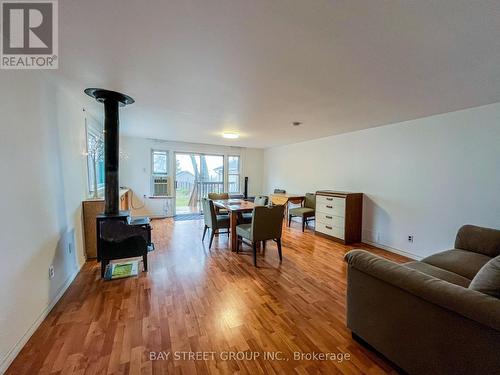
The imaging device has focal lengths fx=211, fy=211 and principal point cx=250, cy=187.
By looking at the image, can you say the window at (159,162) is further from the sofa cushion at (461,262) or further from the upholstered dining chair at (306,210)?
the sofa cushion at (461,262)

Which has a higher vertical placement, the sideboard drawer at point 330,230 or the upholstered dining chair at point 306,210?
the upholstered dining chair at point 306,210

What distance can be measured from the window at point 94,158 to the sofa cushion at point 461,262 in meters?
4.65

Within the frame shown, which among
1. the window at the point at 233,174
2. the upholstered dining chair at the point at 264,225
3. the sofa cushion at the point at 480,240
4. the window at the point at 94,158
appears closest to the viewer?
the sofa cushion at the point at 480,240

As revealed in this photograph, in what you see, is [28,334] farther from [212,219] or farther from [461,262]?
[461,262]

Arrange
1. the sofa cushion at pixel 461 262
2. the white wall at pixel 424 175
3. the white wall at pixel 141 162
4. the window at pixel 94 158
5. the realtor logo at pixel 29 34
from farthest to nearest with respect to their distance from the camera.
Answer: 1. the white wall at pixel 141 162
2. the window at pixel 94 158
3. the white wall at pixel 424 175
4. the sofa cushion at pixel 461 262
5. the realtor logo at pixel 29 34

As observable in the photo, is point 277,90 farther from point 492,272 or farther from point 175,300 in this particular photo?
point 175,300

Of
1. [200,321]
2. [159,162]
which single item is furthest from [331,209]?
[159,162]

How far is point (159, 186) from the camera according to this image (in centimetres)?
611

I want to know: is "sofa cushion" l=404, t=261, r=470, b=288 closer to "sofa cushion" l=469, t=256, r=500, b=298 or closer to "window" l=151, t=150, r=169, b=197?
"sofa cushion" l=469, t=256, r=500, b=298

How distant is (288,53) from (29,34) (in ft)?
5.95

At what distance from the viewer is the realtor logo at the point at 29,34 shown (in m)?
1.26

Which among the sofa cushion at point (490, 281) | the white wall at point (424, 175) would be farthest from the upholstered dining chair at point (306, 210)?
the sofa cushion at point (490, 281)

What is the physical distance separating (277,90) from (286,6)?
1.14 metres

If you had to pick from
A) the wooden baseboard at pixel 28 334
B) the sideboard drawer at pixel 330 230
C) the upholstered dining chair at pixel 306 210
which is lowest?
the wooden baseboard at pixel 28 334
